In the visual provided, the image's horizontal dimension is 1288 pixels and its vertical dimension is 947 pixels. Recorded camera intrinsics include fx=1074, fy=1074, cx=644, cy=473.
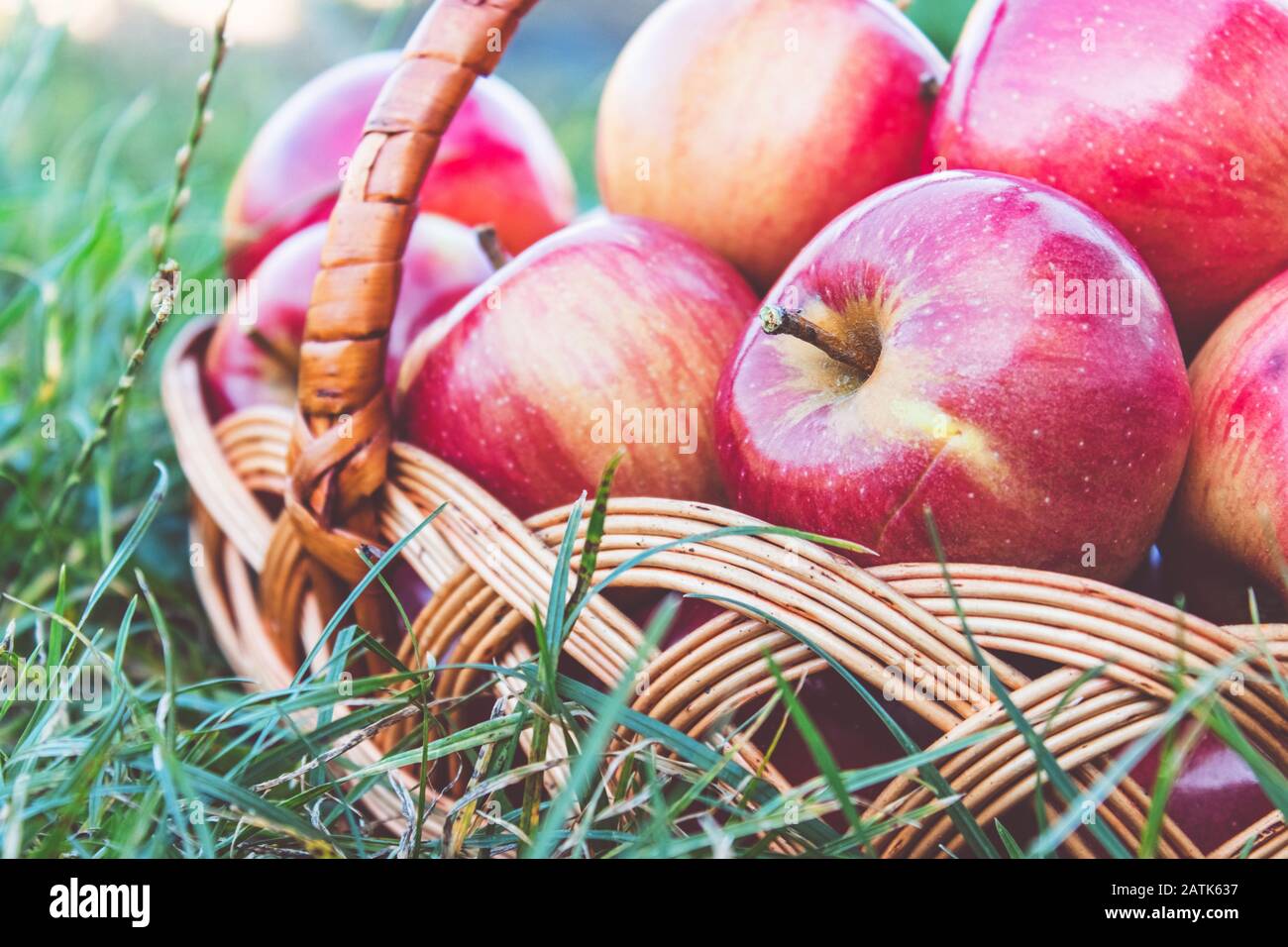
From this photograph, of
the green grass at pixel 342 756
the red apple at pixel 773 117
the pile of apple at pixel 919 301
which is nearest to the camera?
the green grass at pixel 342 756

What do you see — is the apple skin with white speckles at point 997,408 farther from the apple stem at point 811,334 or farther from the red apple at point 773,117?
the red apple at point 773,117

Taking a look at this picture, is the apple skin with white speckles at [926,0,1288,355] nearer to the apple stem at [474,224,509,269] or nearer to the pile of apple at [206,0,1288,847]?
the pile of apple at [206,0,1288,847]

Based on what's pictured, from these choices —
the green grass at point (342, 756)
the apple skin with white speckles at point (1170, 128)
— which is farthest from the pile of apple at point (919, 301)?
the green grass at point (342, 756)

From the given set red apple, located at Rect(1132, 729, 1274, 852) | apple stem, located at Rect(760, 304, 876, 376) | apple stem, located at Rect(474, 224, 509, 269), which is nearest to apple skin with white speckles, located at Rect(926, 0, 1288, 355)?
apple stem, located at Rect(760, 304, 876, 376)

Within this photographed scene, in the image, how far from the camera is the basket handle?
0.85 meters

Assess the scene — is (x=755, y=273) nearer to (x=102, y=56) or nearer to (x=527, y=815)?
(x=527, y=815)

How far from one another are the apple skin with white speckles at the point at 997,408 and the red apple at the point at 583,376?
14 cm

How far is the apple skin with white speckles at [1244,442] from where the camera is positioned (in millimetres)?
718

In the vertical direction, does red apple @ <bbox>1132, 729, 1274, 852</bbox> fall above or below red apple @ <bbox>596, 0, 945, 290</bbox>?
below

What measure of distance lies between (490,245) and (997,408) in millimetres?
614

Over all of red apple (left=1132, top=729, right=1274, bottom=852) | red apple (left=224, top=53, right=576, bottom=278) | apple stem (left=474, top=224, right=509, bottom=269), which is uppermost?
red apple (left=224, top=53, right=576, bottom=278)

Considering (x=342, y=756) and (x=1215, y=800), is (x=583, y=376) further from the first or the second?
(x=1215, y=800)

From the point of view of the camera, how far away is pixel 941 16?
140 centimetres
